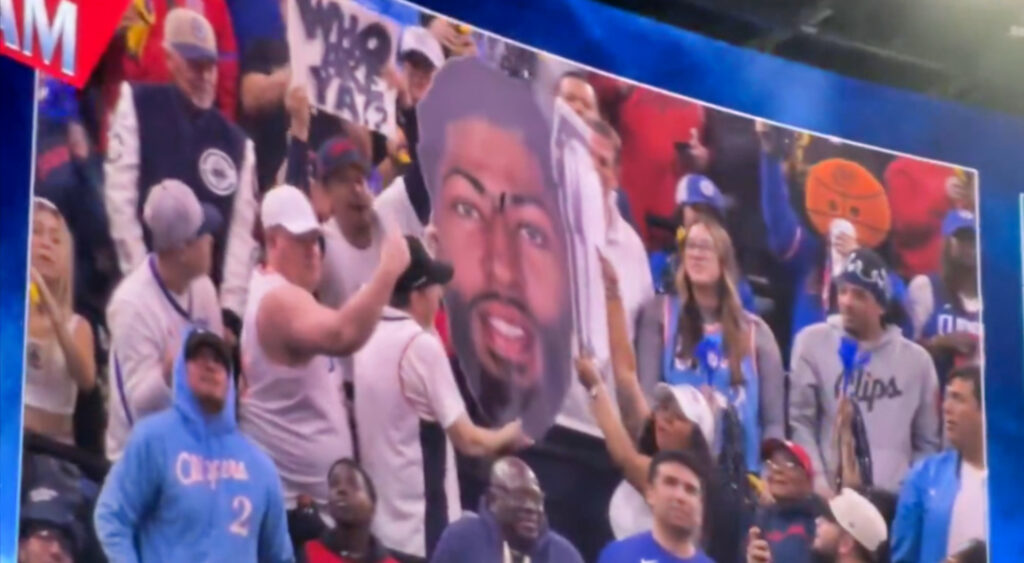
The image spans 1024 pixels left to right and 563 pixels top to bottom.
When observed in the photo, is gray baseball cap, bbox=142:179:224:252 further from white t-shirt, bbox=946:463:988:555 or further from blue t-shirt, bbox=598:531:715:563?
white t-shirt, bbox=946:463:988:555

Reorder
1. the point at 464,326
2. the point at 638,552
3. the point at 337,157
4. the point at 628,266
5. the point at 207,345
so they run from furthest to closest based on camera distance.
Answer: the point at 628,266 → the point at 638,552 → the point at 464,326 → the point at 337,157 → the point at 207,345

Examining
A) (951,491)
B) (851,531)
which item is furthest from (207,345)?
(951,491)

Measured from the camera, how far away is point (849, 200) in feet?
9.89

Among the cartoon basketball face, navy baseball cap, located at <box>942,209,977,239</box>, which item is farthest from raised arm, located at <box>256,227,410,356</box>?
navy baseball cap, located at <box>942,209,977,239</box>

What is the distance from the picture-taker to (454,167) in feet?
8.27

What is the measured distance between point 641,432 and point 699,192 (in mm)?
488

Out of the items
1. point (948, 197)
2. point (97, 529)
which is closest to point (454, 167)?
point (97, 529)

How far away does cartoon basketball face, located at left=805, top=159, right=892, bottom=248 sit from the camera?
297cm

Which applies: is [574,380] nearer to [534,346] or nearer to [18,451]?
[534,346]

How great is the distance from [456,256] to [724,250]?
0.60 metres

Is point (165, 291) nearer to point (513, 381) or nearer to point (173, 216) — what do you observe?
point (173, 216)

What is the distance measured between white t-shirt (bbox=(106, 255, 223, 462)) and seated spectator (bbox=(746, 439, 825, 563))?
117cm

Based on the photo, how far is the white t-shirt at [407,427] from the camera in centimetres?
231

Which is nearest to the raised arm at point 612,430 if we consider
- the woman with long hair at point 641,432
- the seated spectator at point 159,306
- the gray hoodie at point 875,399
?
the woman with long hair at point 641,432
